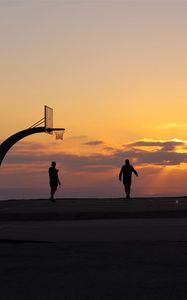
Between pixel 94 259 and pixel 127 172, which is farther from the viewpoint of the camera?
pixel 127 172

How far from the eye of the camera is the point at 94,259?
1350cm

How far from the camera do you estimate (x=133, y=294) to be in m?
9.62

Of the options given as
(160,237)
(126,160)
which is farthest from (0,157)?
(160,237)

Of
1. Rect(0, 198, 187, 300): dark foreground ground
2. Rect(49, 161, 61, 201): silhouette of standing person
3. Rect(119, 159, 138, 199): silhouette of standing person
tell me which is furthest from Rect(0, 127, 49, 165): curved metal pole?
Rect(0, 198, 187, 300): dark foreground ground

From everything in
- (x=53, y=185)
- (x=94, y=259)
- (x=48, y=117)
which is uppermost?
(x=48, y=117)

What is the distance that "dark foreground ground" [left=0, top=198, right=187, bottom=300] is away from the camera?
9.98m

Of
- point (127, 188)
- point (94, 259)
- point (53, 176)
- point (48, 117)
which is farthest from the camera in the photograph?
point (48, 117)

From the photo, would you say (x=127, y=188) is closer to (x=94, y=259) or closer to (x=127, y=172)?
(x=127, y=172)

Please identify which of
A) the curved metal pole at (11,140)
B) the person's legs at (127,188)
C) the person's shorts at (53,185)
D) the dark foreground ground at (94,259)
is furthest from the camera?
the person's legs at (127,188)

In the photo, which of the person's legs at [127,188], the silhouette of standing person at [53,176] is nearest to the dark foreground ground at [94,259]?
the silhouette of standing person at [53,176]

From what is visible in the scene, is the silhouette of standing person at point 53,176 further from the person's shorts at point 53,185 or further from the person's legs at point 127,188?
the person's legs at point 127,188

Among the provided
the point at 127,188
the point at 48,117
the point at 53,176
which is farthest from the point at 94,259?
the point at 48,117

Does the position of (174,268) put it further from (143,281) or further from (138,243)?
(138,243)

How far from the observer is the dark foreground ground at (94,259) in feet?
32.8
